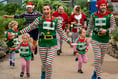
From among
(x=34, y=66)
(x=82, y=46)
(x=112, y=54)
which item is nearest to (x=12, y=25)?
(x=34, y=66)

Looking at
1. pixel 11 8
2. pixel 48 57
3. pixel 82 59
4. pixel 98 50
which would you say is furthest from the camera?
pixel 11 8

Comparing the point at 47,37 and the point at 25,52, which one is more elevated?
the point at 47,37

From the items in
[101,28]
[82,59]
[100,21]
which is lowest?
[82,59]

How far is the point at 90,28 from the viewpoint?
7.07 metres

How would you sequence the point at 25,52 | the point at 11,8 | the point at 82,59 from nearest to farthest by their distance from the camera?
the point at 25,52 → the point at 82,59 → the point at 11,8

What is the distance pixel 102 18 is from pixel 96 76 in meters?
1.48

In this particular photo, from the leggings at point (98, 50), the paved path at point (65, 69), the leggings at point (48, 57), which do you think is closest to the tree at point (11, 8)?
the paved path at point (65, 69)

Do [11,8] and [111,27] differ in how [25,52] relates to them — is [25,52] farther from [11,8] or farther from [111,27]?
[11,8]

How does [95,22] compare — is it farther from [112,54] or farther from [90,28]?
[112,54]

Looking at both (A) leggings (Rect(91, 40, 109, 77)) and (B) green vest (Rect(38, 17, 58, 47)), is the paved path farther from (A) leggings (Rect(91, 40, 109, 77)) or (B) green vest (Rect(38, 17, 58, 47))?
(B) green vest (Rect(38, 17, 58, 47))

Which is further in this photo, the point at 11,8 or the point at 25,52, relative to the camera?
the point at 11,8

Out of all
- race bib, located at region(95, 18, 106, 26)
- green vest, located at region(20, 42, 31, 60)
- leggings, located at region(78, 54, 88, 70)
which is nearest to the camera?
race bib, located at region(95, 18, 106, 26)

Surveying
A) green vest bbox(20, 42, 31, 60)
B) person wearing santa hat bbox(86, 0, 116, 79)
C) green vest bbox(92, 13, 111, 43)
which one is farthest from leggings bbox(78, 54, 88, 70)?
green vest bbox(20, 42, 31, 60)

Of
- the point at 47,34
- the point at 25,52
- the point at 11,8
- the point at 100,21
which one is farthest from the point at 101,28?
the point at 11,8
